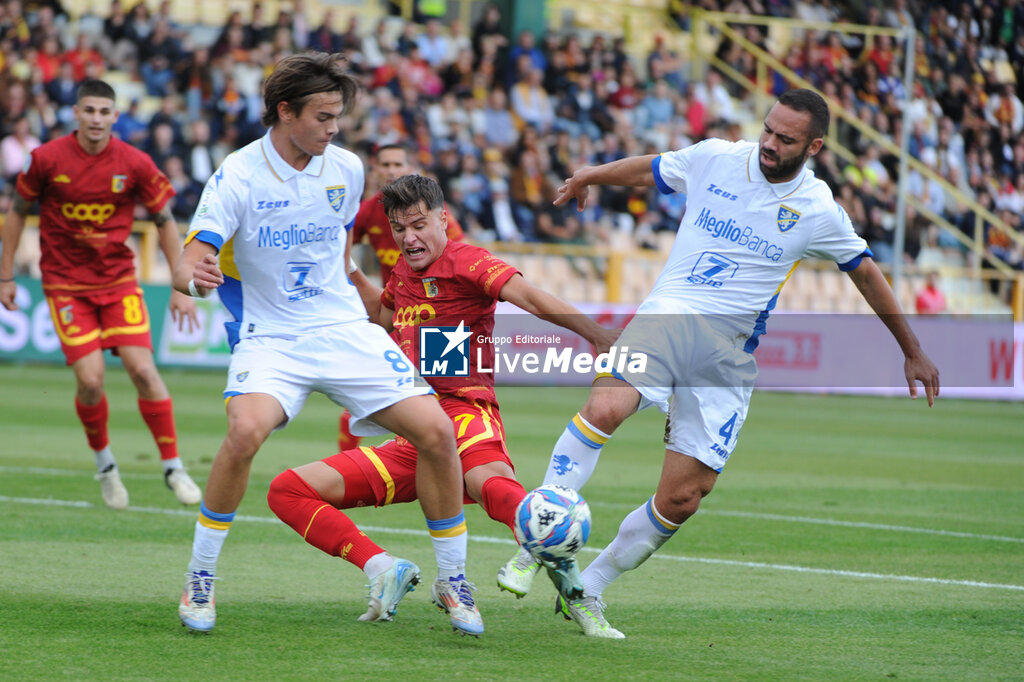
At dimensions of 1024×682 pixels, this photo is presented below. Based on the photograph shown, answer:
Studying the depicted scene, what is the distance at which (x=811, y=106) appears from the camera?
532 centimetres

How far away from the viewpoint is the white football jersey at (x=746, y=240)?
214 inches

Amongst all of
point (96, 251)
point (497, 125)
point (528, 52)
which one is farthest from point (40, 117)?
point (96, 251)

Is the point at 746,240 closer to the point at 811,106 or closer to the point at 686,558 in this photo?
the point at 811,106

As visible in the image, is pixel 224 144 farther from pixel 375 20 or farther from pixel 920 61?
pixel 920 61

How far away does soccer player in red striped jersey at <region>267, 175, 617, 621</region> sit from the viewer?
16.3 ft

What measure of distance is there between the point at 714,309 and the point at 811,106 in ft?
2.95

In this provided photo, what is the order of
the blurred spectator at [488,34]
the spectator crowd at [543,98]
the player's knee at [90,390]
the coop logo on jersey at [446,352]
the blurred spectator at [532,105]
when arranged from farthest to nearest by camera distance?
1. the blurred spectator at [488,34]
2. the blurred spectator at [532,105]
3. the spectator crowd at [543,98]
4. the player's knee at [90,390]
5. the coop logo on jersey at [446,352]

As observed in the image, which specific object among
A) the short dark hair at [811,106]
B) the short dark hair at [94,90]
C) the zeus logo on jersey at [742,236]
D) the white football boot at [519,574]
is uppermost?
the short dark hair at [811,106]

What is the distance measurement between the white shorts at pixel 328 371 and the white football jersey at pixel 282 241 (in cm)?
8

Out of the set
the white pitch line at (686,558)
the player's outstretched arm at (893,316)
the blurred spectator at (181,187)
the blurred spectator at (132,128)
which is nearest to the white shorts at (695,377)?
the player's outstretched arm at (893,316)

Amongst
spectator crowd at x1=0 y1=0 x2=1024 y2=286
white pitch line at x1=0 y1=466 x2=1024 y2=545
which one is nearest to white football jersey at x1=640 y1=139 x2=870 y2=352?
white pitch line at x1=0 y1=466 x2=1024 y2=545

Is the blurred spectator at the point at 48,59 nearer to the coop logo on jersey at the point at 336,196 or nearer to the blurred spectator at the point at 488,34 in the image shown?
the blurred spectator at the point at 488,34

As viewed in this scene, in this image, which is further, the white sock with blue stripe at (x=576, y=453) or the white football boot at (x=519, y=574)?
the white sock with blue stripe at (x=576, y=453)

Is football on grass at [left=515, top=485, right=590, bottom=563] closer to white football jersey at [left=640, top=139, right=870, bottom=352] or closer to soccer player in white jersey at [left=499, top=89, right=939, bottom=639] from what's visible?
soccer player in white jersey at [left=499, top=89, right=939, bottom=639]
